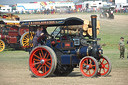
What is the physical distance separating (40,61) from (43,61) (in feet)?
0.34

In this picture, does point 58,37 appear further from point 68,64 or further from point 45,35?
point 68,64

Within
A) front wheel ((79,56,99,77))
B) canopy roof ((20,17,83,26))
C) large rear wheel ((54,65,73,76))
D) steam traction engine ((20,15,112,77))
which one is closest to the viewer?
front wheel ((79,56,99,77))

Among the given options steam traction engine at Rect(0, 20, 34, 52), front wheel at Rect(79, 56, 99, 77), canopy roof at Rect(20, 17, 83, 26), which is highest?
canopy roof at Rect(20, 17, 83, 26)

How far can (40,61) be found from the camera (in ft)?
33.0

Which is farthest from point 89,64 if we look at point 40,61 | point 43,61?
point 40,61

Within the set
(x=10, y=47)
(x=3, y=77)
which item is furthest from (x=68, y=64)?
(x=10, y=47)

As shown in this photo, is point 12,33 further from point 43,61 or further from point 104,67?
point 104,67

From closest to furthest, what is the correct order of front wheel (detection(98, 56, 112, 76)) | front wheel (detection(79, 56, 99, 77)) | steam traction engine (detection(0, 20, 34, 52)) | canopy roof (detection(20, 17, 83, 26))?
front wheel (detection(79, 56, 99, 77)) → front wheel (detection(98, 56, 112, 76)) → canopy roof (detection(20, 17, 83, 26)) → steam traction engine (detection(0, 20, 34, 52))

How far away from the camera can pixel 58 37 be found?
34.8ft

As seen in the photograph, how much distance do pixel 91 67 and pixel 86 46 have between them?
677 millimetres

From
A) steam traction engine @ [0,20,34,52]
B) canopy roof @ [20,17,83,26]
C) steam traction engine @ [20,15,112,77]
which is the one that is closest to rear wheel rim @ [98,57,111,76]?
steam traction engine @ [20,15,112,77]

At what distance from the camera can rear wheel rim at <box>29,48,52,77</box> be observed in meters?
9.96

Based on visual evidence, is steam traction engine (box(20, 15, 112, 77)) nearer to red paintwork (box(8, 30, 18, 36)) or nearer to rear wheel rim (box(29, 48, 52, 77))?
rear wheel rim (box(29, 48, 52, 77))

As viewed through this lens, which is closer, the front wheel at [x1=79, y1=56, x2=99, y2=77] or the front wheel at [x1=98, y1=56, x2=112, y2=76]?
the front wheel at [x1=79, y1=56, x2=99, y2=77]
